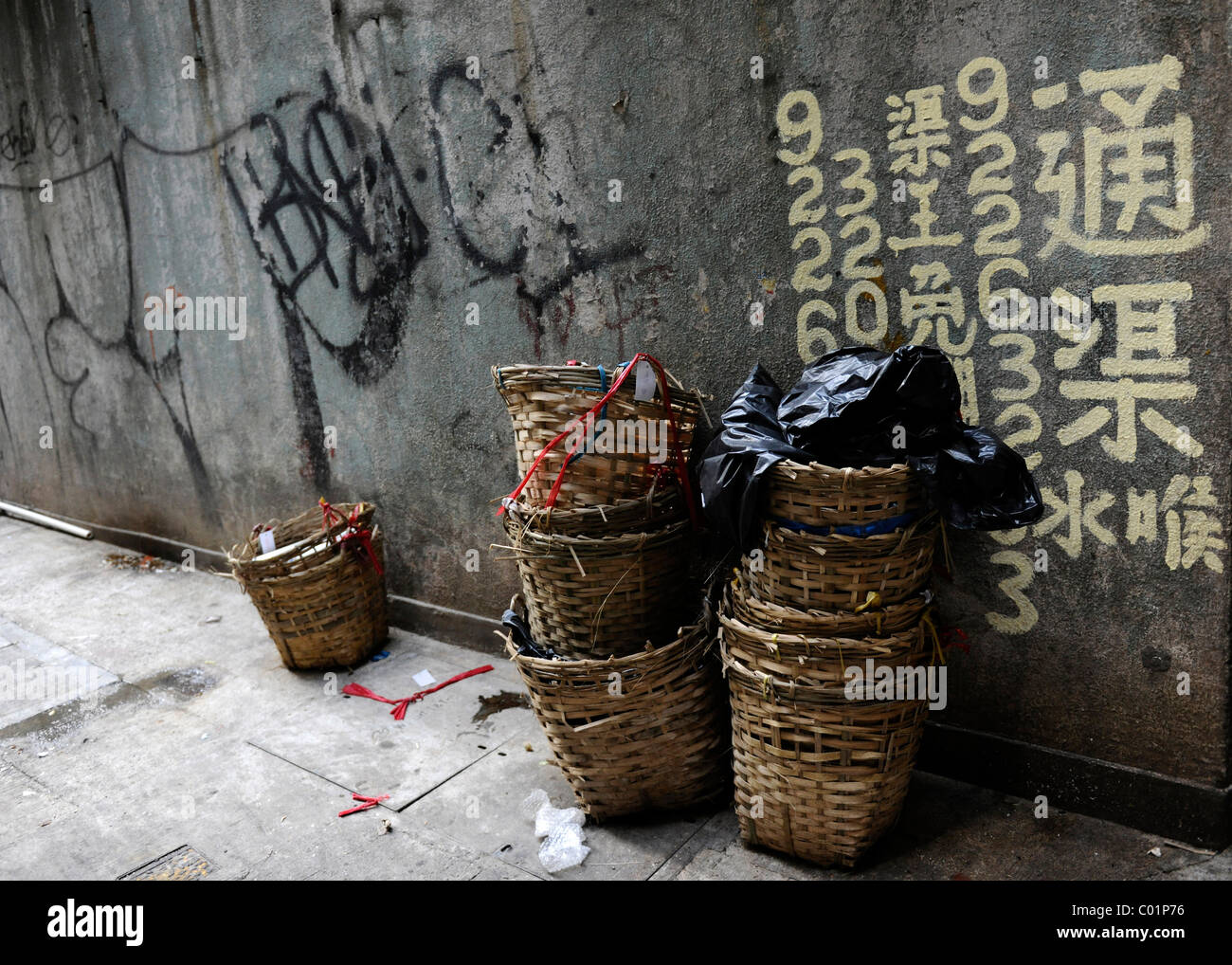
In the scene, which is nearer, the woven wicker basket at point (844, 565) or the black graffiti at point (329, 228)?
the woven wicker basket at point (844, 565)

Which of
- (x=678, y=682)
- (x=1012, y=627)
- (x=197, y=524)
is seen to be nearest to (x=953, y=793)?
(x=1012, y=627)

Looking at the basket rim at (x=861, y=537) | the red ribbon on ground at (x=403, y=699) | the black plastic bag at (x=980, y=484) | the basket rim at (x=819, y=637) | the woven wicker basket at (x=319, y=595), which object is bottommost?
the red ribbon on ground at (x=403, y=699)

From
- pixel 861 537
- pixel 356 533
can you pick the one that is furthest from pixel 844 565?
pixel 356 533

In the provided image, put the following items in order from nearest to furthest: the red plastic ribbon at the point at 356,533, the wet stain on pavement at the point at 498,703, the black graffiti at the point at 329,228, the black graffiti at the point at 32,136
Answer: the wet stain on pavement at the point at 498,703 < the red plastic ribbon at the point at 356,533 < the black graffiti at the point at 329,228 < the black graffiti at the point at 32,136

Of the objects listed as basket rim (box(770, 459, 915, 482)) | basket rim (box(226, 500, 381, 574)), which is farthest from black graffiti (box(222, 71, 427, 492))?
basket rim (box(770, 459, 915, 482))

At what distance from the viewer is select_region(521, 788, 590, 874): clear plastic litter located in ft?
8.93

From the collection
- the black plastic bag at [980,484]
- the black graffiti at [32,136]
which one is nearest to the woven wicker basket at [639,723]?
the black plastic bag at [980,484]

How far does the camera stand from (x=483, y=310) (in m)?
4.04

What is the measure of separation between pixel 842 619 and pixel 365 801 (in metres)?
1.86

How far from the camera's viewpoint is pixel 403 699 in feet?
12.9

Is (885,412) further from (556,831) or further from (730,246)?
(556,831)

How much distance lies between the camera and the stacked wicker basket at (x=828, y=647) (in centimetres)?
233

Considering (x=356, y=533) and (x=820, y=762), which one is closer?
(x=820, y=762)

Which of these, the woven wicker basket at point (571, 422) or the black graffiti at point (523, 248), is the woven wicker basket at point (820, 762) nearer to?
the woven wicker basket at point (571, 422)
